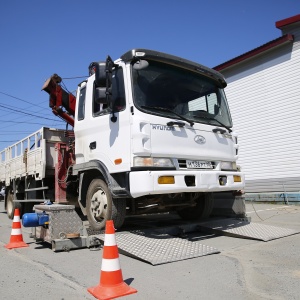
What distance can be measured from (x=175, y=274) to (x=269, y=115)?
10.7 meters

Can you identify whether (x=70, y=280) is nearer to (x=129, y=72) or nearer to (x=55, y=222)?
(x=55, y=222)

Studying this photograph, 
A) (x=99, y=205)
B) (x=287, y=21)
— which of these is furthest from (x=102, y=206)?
(x=287, y=21)

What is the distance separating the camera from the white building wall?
1228 cm

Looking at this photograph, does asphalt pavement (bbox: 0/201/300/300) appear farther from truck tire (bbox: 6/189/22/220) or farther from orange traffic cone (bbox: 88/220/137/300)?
truck tire (bbox: 6/189/22/220)

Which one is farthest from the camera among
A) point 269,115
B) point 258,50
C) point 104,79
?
point 258,50

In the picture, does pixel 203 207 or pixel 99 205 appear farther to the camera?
pixel 203 207

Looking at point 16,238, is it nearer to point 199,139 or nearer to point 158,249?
point 158,249

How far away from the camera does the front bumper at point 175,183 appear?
192 inches

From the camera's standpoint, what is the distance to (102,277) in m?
3.34

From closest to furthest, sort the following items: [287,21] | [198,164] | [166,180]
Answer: [166,180]
[198,164]
[287,21]

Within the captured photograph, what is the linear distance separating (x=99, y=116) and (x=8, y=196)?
6899mm

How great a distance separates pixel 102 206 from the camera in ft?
19.0

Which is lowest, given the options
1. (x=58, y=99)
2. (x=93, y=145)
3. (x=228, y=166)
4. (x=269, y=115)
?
(x=228, y=166)

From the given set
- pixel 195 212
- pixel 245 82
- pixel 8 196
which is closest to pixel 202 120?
pixel 195 212
